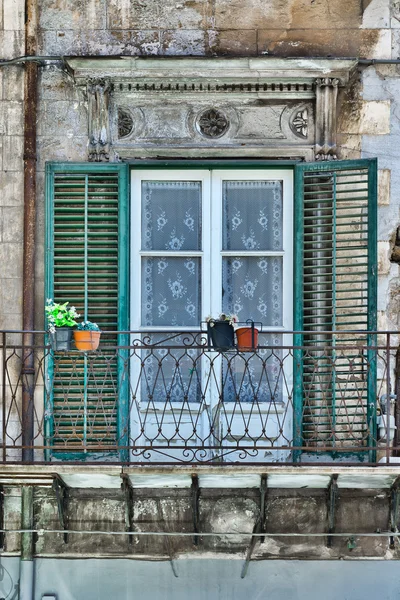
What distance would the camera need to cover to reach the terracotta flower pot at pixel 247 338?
9.09m

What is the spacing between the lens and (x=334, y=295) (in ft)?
32.0

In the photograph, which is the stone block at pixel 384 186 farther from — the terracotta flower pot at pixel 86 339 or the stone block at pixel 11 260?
the stone block at pixel 11 260

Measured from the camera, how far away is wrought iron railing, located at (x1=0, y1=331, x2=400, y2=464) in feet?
31.6

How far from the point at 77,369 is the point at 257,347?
60.5 inches

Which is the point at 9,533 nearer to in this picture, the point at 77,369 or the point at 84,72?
the point at 77,369

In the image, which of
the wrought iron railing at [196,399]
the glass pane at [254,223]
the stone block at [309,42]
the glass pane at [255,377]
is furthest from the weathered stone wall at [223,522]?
the stone block at [309,42]

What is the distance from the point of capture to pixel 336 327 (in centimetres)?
977

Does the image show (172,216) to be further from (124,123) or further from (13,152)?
(13,152)

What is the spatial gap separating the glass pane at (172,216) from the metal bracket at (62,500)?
1997mm

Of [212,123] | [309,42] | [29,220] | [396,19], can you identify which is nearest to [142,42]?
[212,123]

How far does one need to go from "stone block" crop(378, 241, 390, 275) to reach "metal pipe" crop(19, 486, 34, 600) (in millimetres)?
3223

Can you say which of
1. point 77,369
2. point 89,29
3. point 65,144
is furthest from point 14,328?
point 89,29

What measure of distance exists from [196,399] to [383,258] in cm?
185

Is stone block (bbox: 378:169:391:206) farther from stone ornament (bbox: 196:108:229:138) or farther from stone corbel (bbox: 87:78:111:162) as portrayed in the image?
stone corbel (bbox: 87:78:111:162)
